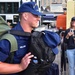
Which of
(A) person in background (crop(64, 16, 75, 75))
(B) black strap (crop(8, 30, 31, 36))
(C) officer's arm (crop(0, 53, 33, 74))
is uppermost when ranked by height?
(B) black strap (crop(8, 30, 31, 36))

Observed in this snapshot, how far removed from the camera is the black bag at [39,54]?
10.1 feet

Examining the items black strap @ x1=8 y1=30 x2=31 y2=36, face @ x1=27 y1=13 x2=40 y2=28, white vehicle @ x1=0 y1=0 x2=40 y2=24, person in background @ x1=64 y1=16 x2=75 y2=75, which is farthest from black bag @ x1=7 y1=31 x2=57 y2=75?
white vehicle @ x1=0 y1=0 x2=40 y2=24

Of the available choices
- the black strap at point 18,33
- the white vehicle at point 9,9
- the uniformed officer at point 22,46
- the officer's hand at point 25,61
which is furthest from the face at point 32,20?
the white vehicle at point 9,9

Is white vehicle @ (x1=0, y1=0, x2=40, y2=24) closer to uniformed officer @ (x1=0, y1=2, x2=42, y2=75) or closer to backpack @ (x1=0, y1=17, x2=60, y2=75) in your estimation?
uniformed officer @ (x1=0, y1=2, x2=42, y2=75)

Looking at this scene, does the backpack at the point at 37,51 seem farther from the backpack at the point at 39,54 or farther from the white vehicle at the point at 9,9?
the white vehicle at the point at 9,9

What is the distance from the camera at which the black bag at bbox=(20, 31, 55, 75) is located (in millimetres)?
3086

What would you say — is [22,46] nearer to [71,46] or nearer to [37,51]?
[37,51]

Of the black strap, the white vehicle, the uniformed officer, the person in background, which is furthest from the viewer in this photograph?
the white vehicle

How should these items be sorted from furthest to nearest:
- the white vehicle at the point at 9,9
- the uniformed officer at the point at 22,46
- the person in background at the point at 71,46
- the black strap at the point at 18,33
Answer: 1. the white vehicle at the point at 9,9
2. the person in background at the point at 71,46
3. the black strap at the point at 18,33
4. the uniformed officer at the point at 22,46

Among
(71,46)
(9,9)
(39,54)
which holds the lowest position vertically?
(71,46)

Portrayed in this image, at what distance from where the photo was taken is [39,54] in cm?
308

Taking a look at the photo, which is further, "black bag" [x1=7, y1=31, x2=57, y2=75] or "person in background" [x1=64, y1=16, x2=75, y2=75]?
"person in background" [x1=64, y1=16, x2=75, y2=75]

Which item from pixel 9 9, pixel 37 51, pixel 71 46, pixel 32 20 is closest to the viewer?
pixel 37 51

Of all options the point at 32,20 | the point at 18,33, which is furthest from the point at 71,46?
the point at 18,33
